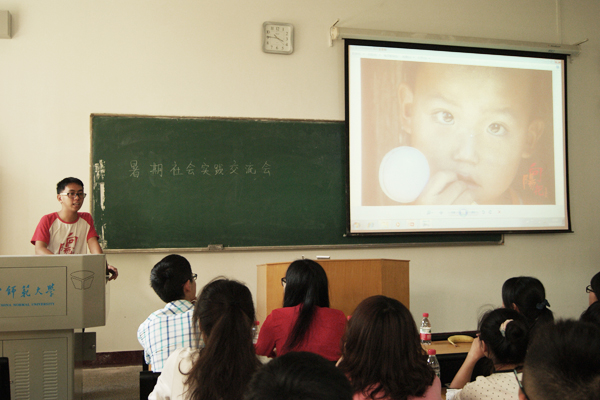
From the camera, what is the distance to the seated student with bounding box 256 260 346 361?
1980 mm

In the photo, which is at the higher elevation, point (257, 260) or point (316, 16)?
point (316, 16)

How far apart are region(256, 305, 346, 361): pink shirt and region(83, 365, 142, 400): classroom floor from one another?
1618mm

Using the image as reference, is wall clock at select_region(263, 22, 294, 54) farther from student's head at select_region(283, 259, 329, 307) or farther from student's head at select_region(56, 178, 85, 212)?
student's head at select_region(283, 259, 329, 307)

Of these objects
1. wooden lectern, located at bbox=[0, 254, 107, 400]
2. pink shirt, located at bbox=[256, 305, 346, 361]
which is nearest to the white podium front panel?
wooden lectern, located at bbox=[0, 254, 107, 400]

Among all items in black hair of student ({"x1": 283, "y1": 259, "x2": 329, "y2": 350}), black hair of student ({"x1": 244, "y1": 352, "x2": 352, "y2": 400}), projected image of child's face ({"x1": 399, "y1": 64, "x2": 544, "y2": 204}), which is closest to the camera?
black hair of student ({"x1": 244, "y1": 352, "x2": 352, "y2": 400})

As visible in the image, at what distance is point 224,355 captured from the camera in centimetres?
129

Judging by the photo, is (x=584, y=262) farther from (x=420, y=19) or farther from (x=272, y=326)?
(x=272, y=326)

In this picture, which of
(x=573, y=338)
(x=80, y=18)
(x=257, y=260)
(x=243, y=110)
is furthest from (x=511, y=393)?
(x=80, y=18)

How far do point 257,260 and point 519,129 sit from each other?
8.77 feet

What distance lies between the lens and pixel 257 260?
153 inches

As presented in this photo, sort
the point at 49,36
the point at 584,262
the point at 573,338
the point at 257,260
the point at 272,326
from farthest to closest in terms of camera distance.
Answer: the point at 584,262, the point at 257,260, the point at 49,36, the point at 272,326, the point at 573,338

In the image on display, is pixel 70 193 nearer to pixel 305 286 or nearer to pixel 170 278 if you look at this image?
pixel 170 278

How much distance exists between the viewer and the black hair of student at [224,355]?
1256 millimetres

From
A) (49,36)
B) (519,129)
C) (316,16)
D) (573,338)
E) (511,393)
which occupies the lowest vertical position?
(511,393)
